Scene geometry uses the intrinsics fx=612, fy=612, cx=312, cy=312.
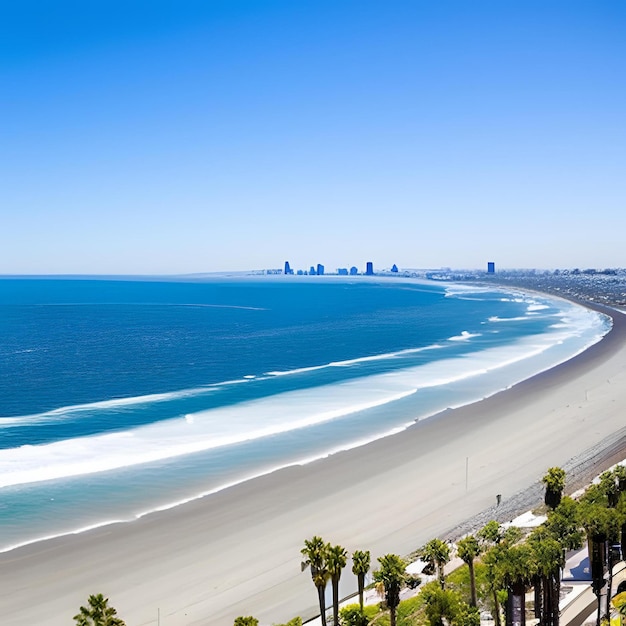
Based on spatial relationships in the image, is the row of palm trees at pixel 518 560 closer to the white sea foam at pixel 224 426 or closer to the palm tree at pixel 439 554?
the palm tree at pixel 439 554

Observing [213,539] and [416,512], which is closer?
[213,539]

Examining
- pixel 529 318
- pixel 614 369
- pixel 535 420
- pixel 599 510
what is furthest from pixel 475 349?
pixel 599 510

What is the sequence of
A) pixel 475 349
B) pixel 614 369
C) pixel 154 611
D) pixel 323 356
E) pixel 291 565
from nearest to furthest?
pixel 154 611 → pixel 291 565 → pixel 614 369 → pixel 323 356 → pixel 475 349

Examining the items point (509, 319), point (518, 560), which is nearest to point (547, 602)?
point (518, 560)

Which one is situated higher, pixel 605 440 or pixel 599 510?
pixel 599 510

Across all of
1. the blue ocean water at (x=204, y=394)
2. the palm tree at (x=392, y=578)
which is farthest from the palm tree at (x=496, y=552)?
the blue ocean water at (x=204, y=394)

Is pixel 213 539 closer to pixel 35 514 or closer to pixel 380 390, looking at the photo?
pixel 35 514

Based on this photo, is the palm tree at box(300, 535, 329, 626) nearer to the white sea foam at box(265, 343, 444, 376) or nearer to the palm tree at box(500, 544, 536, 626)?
the palm tree at box(500, 544, 536, 626)

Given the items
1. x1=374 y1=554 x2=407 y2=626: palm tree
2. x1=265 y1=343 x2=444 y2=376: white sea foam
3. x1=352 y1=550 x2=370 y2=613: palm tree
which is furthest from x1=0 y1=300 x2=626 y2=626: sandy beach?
x1=265 y1=343 x2=444 y2=376: white sea foam
